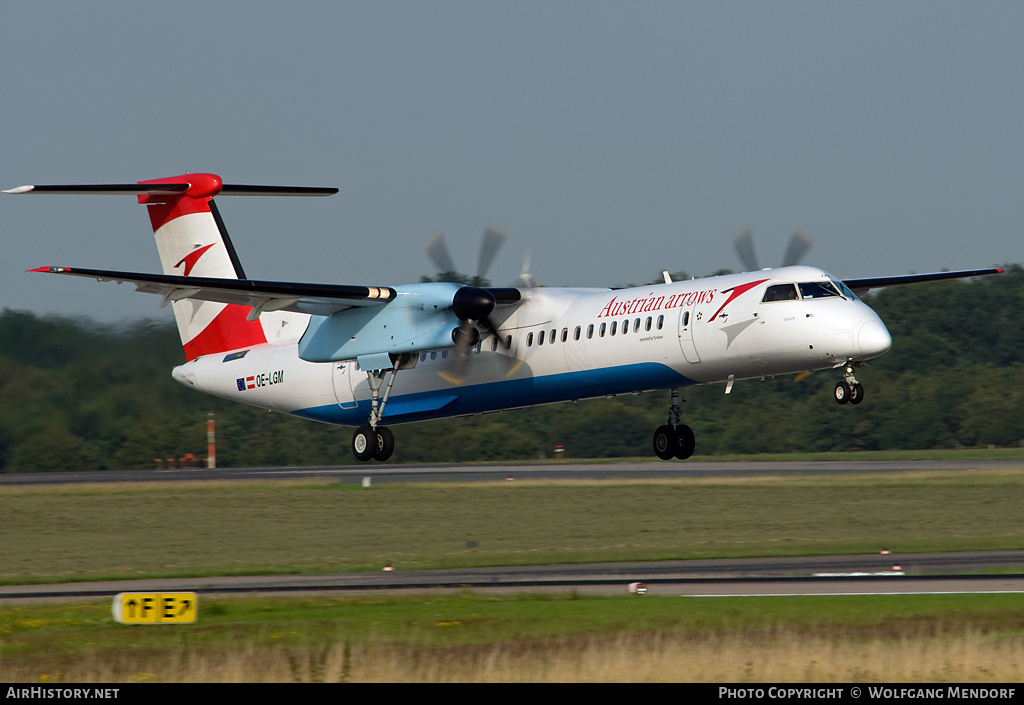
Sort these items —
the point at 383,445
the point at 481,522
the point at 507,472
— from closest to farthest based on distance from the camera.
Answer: the point at 383,445 → the point at 481,522 → the point at 507,472

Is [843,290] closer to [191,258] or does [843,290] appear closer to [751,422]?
[191,258]

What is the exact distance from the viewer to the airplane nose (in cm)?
1989

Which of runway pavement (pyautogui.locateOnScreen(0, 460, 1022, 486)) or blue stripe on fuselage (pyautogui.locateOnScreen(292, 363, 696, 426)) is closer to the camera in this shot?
blue stripe on fuselage (pyautogui.locateOnScreen(292, 363, 696, 426))

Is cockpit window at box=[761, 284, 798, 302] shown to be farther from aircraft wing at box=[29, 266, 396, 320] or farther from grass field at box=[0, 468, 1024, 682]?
aircraft wing at box=[29, 266, 396, 320]

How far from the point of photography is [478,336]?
24.3m

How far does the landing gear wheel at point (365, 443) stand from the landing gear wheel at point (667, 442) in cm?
558

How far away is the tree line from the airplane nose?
3295cm

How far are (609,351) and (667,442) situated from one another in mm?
2198

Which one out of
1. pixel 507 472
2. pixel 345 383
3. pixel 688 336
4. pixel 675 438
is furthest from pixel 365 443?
pixel 507 472

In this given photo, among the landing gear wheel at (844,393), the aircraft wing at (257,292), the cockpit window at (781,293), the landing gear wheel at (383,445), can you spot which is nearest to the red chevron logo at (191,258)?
the aircraft wing at (257,292)

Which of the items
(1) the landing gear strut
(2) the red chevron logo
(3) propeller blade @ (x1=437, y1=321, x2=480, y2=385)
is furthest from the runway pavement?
(3) propeller blade @ (x1=437, y1=321, x2=480, y2=385)

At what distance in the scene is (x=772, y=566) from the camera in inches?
1222

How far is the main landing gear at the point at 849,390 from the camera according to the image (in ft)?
66.0
